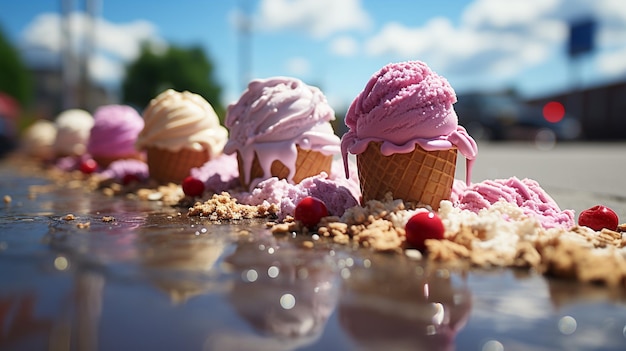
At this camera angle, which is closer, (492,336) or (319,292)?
(492,336)

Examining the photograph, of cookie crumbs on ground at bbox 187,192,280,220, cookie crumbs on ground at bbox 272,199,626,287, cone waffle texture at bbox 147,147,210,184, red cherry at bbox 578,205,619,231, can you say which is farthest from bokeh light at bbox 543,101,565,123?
cookie crumbs on ground at bbox 272,199,626,287

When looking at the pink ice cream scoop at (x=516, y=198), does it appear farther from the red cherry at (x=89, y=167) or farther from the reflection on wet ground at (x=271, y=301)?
the red cherry at (x=89, y=167)

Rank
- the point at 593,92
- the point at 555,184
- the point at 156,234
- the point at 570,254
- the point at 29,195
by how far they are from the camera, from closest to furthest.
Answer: the point at 570,254, the point at 156,234, the point at 29,195, the point at 555,184, the point at 593,92

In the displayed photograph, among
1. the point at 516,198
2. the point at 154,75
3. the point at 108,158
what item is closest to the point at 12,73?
the point at 154,75

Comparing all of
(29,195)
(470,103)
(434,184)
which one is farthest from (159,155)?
(470,103)

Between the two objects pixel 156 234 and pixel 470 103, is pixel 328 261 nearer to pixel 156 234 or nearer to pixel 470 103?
pixel 156 234

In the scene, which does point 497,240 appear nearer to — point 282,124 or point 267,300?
point 267,300

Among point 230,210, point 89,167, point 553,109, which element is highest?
point 230,210
